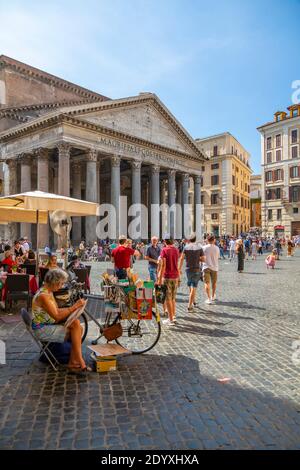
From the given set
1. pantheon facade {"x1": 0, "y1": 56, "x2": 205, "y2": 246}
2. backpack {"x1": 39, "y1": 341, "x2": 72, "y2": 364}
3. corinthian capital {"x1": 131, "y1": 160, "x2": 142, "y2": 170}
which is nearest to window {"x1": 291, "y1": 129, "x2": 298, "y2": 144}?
pantheon facade {"x1": 0, "y1": 56, "x2": 205, "y2": 246}

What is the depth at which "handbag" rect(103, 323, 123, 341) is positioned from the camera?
184 inches

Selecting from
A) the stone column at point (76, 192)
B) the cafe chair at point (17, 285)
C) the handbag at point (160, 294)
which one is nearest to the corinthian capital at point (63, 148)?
the stone column at point (76, 192)

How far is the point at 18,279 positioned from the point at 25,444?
474 centimetres

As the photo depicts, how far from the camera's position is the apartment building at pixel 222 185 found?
49.6 meters

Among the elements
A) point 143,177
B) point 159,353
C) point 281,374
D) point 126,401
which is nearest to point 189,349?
point 159,353

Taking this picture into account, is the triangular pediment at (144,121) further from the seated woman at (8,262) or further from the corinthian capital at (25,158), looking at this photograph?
the seated woman at (8,262)

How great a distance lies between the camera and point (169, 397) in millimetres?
3340

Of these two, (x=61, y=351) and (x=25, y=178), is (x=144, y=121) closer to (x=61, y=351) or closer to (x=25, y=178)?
(x=25, y=178)

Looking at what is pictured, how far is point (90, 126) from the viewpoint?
24.6 metres

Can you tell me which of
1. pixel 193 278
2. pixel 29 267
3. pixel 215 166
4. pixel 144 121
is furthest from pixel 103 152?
pixel 215 166

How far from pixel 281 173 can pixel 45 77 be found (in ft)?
100

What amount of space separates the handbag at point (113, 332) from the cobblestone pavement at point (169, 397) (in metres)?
0.37
